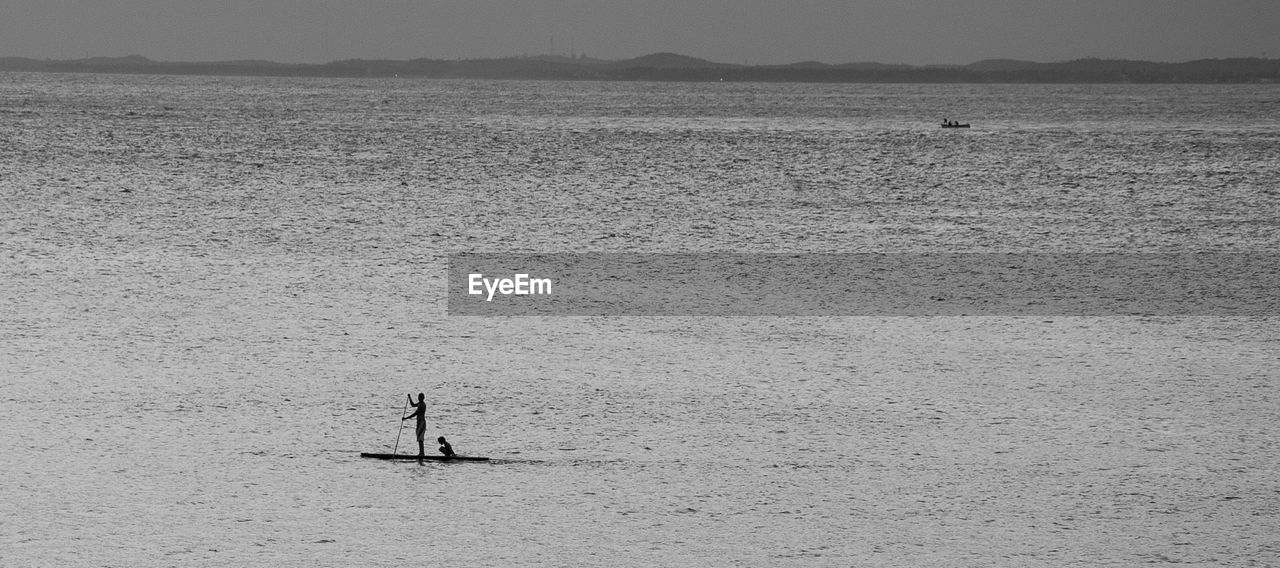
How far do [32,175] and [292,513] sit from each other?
693 inches

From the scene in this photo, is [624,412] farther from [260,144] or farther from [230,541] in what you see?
[260,144]

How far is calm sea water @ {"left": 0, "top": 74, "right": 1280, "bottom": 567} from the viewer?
21.7 ft

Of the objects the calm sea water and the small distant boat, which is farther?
the small distant boat

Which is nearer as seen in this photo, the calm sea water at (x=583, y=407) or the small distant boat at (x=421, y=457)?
the calm sea water at (x=583, y=407)

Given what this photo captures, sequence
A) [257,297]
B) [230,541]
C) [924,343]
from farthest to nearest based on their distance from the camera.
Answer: [257,297]
[924,343]
[230,541]

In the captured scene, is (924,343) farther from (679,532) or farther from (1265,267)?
(1265,267)

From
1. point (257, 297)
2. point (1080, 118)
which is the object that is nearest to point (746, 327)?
point (257, 297)

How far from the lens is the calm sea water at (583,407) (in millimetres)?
6621

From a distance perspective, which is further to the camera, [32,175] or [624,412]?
[32,175]

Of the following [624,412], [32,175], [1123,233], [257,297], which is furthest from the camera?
[32,175]

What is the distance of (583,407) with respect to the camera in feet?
28.8

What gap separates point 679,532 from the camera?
667 centimetres

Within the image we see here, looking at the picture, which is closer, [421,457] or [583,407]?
[421,457]

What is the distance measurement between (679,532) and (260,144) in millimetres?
27808
